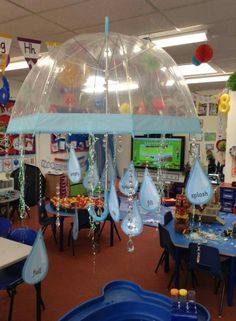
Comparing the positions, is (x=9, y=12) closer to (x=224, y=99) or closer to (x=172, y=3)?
(x=172, y=3)

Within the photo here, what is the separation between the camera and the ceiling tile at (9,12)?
2.81 m

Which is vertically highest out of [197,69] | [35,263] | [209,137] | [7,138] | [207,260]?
[197,69]

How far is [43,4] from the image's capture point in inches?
109

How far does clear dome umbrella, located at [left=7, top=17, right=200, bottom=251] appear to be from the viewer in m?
1.08

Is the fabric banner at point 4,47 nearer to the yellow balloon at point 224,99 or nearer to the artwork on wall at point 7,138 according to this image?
the artwork on wall at point 7,138

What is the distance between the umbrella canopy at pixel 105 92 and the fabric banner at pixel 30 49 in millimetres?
2288

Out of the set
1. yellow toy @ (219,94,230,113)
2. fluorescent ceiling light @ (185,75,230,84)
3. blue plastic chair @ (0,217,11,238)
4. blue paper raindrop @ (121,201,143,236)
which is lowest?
blue plastic chair @ (0,217,11,238)

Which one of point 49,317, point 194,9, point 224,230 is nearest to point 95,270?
point 49,317

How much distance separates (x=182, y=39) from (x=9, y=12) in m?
2.06

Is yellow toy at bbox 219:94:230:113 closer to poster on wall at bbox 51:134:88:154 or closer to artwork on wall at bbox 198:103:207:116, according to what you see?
artwork on wall at bbox 198:103:207:116

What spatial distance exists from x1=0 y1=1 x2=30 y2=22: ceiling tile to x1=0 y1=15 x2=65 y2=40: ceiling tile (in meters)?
0.09

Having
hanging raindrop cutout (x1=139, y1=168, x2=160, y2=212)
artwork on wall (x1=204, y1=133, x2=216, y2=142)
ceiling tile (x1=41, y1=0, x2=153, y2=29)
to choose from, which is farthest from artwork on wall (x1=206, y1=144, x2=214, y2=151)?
hanging raindrop cutout (x1=139, y1=168, x2=160, y2=212)

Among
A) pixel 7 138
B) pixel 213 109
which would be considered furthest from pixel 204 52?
pixel 213 109

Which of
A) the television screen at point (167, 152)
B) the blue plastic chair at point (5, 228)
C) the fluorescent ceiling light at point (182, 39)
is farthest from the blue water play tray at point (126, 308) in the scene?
the television screen at point (167, 152)
